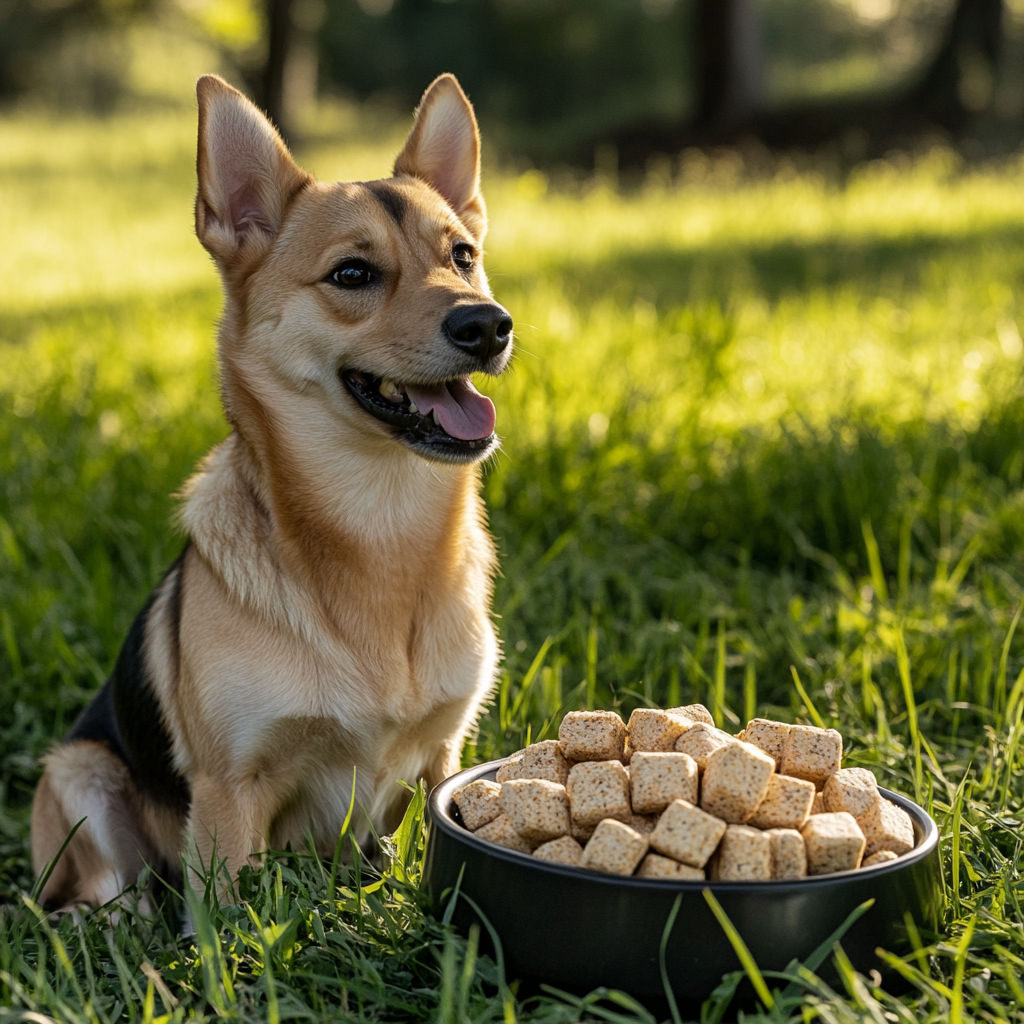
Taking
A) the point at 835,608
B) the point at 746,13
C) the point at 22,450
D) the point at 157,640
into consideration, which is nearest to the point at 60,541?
the point at 22,450

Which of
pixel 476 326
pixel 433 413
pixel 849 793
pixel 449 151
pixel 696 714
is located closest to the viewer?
pixel 849 793

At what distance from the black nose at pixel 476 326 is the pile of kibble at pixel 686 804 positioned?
2.91 ft

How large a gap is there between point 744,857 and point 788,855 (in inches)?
3.2

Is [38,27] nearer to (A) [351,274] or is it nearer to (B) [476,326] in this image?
(A) [351,274]

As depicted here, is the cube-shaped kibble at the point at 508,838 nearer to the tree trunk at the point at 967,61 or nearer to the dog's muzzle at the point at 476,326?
the dog's muzzle at the point at 476,326

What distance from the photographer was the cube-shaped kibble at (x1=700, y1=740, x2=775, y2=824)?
6.74 ft

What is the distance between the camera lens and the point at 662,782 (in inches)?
82.4

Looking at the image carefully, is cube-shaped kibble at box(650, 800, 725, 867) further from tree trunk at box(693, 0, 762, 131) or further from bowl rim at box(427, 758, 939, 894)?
tree trunk at box(693, 0, 762, 131)

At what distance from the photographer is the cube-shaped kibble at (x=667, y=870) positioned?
194cm

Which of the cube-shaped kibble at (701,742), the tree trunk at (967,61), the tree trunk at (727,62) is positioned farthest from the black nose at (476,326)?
the tree trunk at (727,62)

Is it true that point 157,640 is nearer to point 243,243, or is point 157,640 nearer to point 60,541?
point 243,243

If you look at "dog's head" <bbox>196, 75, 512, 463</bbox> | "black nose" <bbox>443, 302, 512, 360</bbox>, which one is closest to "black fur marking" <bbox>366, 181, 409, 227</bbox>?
"dog's head" <bbox>196, 75, 512, 463</bbox>

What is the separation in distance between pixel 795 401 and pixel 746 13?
15.6 meters

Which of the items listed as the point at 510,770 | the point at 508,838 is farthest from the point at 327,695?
the point at 508,838
